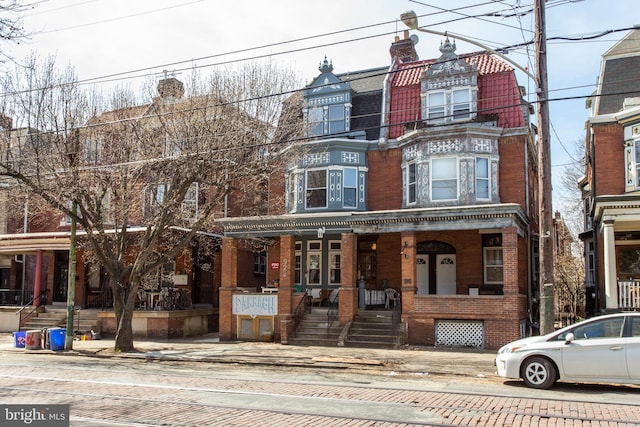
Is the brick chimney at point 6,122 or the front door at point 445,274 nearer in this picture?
the brick chimney at point 6,122

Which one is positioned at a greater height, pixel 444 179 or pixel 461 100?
pixel 461 100

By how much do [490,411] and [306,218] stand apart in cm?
1423

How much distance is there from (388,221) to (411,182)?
340cm

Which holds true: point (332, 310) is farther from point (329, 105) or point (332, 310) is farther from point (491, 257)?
point (329, 105)

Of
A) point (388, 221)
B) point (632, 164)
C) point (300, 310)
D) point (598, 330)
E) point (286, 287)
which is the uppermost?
point (632, 164)

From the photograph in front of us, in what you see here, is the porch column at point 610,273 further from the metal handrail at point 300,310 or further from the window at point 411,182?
the metal handrail at point 300,310

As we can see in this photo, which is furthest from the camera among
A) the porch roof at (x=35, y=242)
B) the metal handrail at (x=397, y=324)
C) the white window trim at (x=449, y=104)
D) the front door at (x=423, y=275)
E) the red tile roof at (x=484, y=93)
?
the porch roof at (x=35, y=242)

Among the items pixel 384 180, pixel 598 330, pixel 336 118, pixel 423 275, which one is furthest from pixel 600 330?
pixel 336 118

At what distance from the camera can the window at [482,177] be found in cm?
2342

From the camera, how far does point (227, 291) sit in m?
23.9

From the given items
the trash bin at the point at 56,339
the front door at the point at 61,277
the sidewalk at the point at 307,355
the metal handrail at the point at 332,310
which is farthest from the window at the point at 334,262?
the front door at the point at 61,277

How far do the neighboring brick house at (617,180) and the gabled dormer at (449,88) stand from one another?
4.71 metres

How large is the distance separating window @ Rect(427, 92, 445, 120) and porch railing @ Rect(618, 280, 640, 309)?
31.2 ft

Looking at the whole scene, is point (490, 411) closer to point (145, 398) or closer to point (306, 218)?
point (145, 398)
